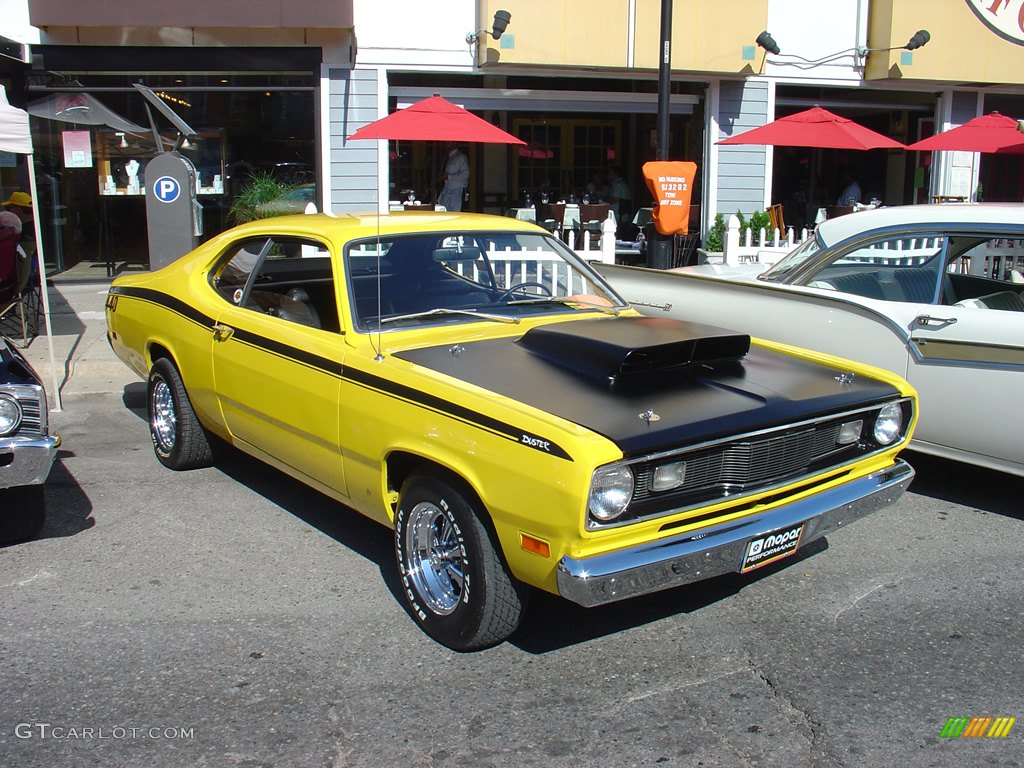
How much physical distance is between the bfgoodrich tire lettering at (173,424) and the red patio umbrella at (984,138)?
11280mm

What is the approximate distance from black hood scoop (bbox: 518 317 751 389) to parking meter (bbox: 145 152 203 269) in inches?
273

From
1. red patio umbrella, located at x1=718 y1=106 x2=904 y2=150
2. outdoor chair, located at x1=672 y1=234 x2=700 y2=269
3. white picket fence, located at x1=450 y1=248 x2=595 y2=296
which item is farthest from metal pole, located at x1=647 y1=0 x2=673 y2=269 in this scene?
white picket fence, located at x1=450 y1=248 x2=595 y2=296

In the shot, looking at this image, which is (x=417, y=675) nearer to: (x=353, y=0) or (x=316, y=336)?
(x=316, y=336)

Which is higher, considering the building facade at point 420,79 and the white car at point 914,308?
the building facade at point 420,79

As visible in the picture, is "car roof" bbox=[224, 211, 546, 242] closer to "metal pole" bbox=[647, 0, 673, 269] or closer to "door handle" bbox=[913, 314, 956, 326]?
"door handle" bbox=[913, 314, 956, 326]

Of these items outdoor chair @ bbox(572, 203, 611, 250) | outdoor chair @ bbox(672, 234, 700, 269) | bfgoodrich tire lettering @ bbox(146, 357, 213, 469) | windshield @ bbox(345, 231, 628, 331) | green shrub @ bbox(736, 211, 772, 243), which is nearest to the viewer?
windshield @ bbox(345, 231, 628, 331)

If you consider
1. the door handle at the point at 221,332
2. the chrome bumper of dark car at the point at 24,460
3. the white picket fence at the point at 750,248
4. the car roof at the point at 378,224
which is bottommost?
the chrome bumper of dark car at the point at 24,460

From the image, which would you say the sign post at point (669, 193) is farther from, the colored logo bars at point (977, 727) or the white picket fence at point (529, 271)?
the colored logo bars at point (977, 727)

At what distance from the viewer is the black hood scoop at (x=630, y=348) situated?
13.3ft

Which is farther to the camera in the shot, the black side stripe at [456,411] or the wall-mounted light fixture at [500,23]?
the wall-mounted light fixture at [500,23]

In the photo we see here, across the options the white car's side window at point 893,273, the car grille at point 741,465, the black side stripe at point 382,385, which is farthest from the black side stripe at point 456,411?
the white car's side window at point 893,273

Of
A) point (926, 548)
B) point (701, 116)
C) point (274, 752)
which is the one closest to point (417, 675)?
point (274, 752)

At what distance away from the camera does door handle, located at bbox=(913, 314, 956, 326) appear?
5.56 metres

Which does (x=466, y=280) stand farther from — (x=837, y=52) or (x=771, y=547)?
(x=837, y=52)
